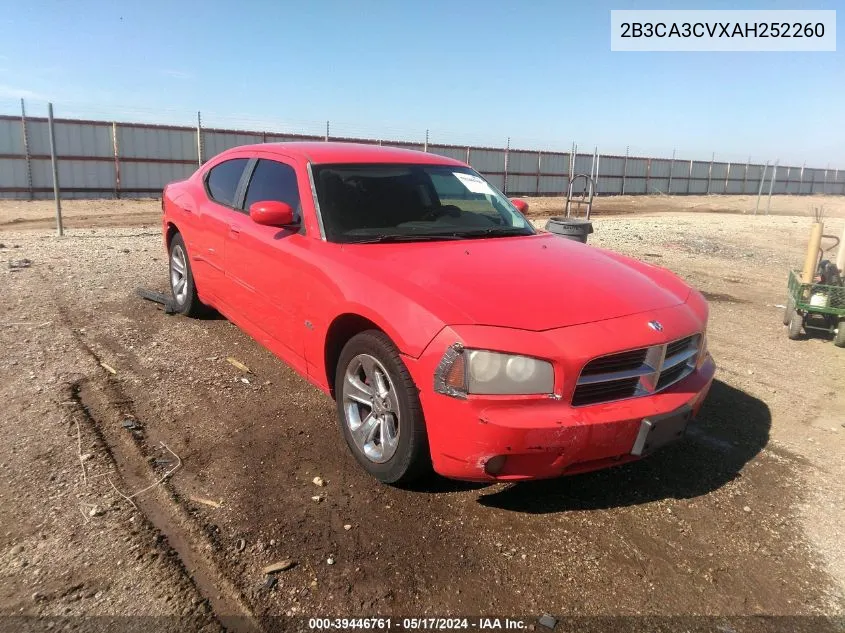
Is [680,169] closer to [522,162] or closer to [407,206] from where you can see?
[522,162]

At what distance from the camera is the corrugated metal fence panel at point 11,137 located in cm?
1783

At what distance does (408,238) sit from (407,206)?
432 millimetres

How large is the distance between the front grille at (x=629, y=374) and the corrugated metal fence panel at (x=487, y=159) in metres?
24.4

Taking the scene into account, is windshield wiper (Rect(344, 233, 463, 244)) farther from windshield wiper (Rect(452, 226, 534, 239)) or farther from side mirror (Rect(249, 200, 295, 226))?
side mirror (Rect(249, 200, 295, 226))

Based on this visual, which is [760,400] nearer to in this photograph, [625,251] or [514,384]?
[514,384]

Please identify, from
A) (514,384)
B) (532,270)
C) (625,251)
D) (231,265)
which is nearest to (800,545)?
(514,384)

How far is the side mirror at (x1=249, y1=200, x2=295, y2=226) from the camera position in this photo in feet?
11.8

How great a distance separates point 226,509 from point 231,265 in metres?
2.12

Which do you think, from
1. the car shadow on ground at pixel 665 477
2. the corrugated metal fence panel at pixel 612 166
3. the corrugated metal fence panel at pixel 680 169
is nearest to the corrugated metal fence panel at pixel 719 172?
the corrugated metal fence panel at pixel 680 169

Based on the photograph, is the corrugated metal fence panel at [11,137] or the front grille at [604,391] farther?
the corrugated metal fence panel at [11,137]

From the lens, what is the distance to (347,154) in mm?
4156

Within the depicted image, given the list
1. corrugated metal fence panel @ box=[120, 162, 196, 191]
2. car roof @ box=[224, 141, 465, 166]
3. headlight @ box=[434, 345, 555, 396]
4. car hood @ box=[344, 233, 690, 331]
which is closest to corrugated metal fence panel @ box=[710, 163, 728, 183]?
corrugated metal fence panel @ box=[120, 162, 196, 191]

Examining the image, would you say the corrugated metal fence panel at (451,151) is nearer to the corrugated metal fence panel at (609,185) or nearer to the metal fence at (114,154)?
the metal fence at (114,154)

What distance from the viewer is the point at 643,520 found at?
2904 millimetres
